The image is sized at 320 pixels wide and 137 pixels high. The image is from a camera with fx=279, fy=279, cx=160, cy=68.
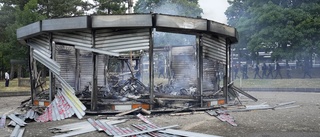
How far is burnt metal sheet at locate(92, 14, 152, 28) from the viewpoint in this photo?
8.47 metres

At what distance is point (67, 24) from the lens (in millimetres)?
8734

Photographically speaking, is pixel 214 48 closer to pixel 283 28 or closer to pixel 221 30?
pixel 221 30

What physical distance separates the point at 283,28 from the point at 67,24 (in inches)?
825

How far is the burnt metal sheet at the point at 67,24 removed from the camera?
8.49 metres

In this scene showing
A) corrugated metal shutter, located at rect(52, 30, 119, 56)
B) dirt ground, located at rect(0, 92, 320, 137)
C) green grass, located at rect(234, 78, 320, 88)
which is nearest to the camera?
dirt ground, located at rect(0, 92, 320, 137)

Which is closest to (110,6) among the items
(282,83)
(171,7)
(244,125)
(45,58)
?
(171,7)

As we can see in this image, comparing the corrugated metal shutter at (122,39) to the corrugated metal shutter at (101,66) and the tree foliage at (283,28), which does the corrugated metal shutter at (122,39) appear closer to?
the corrugated metal shutter at (101,66)

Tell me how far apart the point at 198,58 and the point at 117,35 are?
2893mm

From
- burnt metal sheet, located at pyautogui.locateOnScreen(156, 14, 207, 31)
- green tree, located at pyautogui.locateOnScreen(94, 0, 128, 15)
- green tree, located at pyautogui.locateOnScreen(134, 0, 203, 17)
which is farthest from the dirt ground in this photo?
green tree, located at pyautogui.locateOnScreen(134, 0, 203, 17)

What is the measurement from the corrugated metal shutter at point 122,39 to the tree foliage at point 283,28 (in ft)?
60.7

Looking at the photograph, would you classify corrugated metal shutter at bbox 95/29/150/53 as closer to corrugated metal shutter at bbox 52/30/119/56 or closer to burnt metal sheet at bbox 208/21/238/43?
corrugated metal shutter at bbox 52/30/119/56

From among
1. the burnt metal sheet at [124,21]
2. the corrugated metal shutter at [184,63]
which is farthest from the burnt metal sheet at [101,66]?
the burnt metal sheet at [124,21]

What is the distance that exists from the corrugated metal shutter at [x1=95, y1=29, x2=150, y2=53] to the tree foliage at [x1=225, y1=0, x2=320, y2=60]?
18.5m

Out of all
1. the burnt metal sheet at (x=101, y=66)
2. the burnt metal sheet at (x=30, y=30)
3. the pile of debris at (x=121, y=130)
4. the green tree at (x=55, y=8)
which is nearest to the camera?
the pile of debris at (x=121, y=130)
